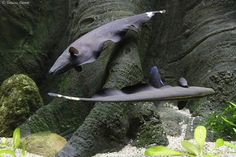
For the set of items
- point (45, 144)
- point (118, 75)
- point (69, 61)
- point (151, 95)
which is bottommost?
point (45, 144)

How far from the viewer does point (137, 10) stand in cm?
410

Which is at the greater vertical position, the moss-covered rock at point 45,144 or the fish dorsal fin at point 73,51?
the fish dorsal fin at point 73,51

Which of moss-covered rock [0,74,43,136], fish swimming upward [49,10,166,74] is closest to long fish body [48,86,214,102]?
fish swimming upward [49,10,166,74]

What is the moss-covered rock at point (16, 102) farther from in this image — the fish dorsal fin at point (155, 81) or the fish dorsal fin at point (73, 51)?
the fish dorsal fin at point (155, 81)

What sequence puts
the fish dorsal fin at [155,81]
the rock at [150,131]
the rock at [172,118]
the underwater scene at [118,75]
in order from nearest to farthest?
the fish dorsal fin at [155,81] → the underwater scene at [118,75] → the rock at [150,131] → the rock at [172,118]

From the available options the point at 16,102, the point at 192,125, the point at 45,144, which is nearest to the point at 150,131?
the point at 192,125

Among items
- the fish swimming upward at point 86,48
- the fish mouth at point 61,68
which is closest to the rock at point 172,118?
the fish swimming upward at point 86,48

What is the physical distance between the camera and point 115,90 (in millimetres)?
1865

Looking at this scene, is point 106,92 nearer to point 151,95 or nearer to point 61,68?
point 151,95

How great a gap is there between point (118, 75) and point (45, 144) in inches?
33.7

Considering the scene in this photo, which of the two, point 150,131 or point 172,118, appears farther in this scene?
point 172,118

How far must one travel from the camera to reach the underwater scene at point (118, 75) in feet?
8.48

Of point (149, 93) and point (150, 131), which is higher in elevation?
point (149, 93)

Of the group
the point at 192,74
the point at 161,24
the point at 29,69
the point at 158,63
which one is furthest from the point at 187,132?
the point at 29,69
